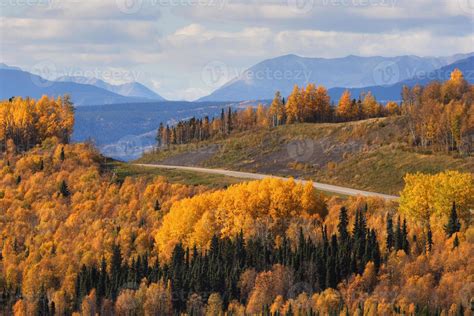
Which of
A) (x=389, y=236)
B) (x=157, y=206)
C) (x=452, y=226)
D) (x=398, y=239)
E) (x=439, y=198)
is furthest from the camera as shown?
(x=157, y=206)

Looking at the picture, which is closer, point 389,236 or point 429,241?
point 429,241

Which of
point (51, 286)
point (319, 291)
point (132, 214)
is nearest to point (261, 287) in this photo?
point (319, 291)

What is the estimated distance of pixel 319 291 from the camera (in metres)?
145

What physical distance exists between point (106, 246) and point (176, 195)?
2245cm

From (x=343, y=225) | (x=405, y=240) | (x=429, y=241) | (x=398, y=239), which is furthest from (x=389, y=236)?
(x=343, y=225)

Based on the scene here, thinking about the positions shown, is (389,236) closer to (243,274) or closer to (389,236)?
(389,236)

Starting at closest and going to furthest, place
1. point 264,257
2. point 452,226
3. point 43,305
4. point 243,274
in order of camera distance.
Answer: point 452,226
point 243,274
point 264,257
point 43,305

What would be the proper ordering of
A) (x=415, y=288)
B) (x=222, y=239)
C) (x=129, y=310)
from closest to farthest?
(x=415, y=288), (x=129, y=310), (x=222, y=239)

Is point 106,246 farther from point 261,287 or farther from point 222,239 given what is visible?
point 261,287

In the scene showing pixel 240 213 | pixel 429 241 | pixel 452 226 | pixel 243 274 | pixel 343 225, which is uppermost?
pixel 452 226

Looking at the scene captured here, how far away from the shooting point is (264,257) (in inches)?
6093

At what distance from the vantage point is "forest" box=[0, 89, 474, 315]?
140m

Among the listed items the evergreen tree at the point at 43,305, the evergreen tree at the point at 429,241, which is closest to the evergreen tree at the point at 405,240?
the evergreen tree at the point at 429,241

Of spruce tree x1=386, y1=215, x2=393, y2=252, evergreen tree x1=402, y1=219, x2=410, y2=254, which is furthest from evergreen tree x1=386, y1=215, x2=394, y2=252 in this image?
evergreen tree x1=402, y1=219, x2=410, y2=254
